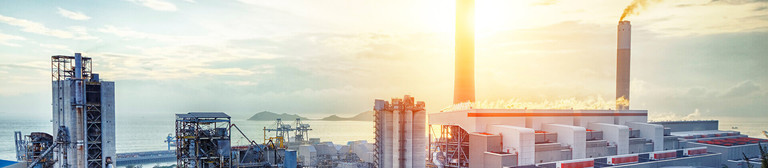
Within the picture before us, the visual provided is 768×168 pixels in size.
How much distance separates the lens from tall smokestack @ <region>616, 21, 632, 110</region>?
77.7 metres

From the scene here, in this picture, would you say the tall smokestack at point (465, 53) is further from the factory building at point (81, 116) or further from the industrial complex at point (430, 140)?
the factory building at point (81, 116)

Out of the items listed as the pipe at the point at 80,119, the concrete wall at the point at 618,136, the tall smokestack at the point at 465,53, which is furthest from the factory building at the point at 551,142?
the pipe at the point at 80,119

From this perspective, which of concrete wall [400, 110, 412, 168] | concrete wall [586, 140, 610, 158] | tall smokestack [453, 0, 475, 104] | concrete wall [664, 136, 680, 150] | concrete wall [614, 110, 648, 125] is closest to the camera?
concrete wall [400, 110, 412, 168]

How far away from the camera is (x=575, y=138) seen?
45094 millimetres

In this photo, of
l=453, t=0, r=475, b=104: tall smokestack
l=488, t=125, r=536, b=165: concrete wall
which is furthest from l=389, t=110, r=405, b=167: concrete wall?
l=453, t=0, r=475, b=104: tall smokestack

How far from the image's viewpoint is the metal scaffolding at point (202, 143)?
2883 centimetres

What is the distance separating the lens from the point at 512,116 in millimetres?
46906

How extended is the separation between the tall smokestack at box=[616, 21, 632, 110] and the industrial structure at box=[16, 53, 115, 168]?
76.3 meters

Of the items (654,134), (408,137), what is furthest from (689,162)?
(408,137)

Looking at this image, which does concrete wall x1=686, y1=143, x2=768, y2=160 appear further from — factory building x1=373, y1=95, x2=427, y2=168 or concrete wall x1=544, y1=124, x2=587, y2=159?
factory building x1=373, y1=95, x2=427, y2=168

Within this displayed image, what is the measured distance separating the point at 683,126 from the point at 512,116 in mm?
54218

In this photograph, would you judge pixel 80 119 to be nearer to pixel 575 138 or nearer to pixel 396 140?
pixel 396 140

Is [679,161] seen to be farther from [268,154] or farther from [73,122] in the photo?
[73,122]

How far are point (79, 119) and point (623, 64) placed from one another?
258 feet
